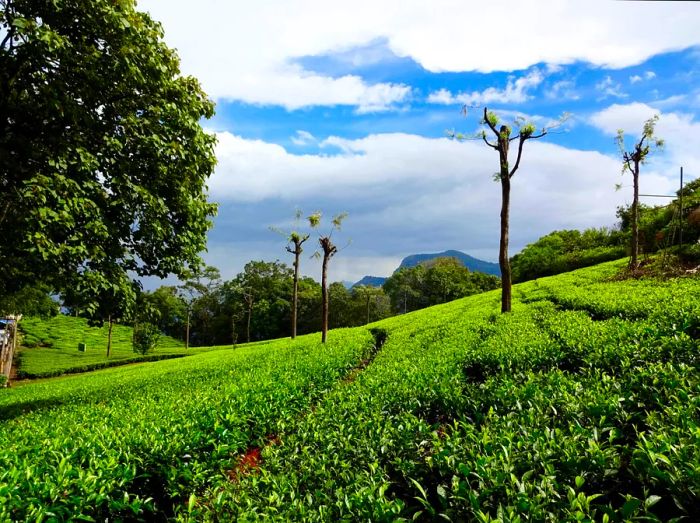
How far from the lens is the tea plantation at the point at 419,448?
3805 mm

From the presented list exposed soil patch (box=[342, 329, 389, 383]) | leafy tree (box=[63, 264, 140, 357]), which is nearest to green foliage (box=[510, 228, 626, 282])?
exposed soil patch (box=[342, 329, 389, 383])

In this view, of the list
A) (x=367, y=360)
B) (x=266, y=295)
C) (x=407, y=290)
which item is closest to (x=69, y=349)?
(x=266, y=295)

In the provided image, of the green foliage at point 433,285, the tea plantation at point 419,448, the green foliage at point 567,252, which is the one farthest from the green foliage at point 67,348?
the green foliage at point 433,285

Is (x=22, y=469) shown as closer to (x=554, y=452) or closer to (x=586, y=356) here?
(x=554, y=452)

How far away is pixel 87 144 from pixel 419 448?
407 inches

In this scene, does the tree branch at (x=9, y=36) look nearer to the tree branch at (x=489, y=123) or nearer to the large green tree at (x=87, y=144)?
the large green tree at (x=87, y=144)

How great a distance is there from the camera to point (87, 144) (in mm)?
9781

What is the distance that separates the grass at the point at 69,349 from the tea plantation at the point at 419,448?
3241 cm

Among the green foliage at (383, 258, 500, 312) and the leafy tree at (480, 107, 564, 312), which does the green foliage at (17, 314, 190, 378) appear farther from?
the green foliage at (383, 258, 500, 312)

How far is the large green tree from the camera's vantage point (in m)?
8.57

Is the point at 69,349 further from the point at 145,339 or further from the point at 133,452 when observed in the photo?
the point at 133,452

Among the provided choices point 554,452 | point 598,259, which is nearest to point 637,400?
point 554,452

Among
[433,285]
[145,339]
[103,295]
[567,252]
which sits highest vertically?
[567,252]

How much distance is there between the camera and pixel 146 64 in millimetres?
10359
